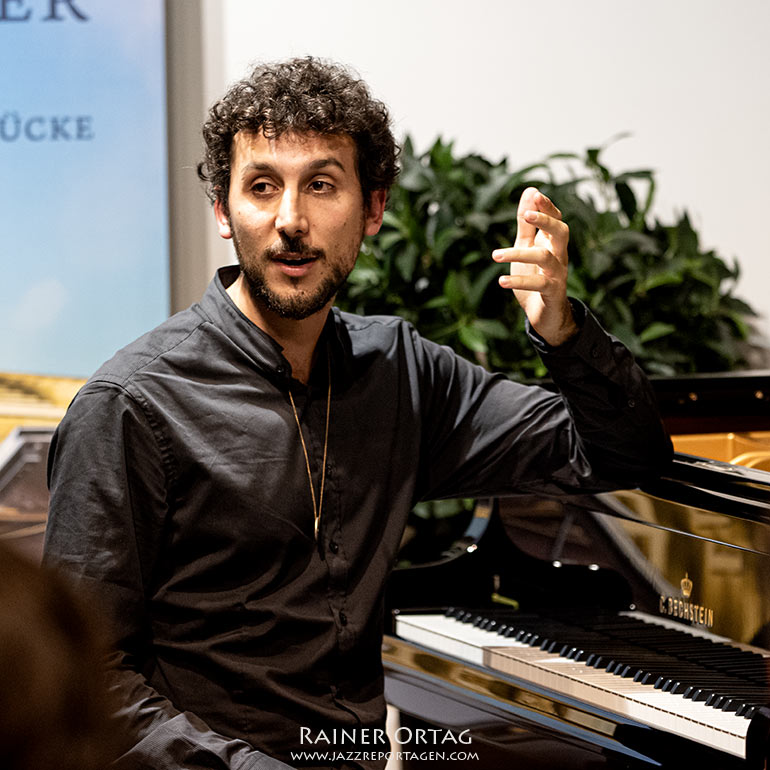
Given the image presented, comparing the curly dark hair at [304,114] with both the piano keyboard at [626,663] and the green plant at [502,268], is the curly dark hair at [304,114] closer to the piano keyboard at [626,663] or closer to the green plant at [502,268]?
the piano keyboard at [626,663]

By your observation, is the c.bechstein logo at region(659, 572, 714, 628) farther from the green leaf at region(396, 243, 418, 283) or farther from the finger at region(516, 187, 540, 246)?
the green leaf at region(396, 243, 418, 283)

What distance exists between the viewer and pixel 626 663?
1764mm

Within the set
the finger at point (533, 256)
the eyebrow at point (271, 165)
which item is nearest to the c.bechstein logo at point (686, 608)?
the finger at point (533, 256)

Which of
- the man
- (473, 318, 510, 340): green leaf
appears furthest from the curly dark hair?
(473, 318, 510, 340): green leaf

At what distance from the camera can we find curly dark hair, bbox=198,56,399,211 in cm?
165

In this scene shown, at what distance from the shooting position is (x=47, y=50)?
3.63 m

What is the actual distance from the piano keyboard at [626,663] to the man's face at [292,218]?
2.23 ft

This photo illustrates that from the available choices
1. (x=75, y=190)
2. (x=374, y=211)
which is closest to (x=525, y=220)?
(x=374, y=211)

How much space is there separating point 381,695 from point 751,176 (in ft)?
8.96

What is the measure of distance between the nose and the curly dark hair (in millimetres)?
98

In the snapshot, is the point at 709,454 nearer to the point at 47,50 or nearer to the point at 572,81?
the point at 572,81

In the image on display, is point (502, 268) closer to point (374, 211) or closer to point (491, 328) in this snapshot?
point (491, 328)

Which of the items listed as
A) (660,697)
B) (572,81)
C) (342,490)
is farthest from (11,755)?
(572,81)

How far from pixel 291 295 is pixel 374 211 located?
260 millimetres
